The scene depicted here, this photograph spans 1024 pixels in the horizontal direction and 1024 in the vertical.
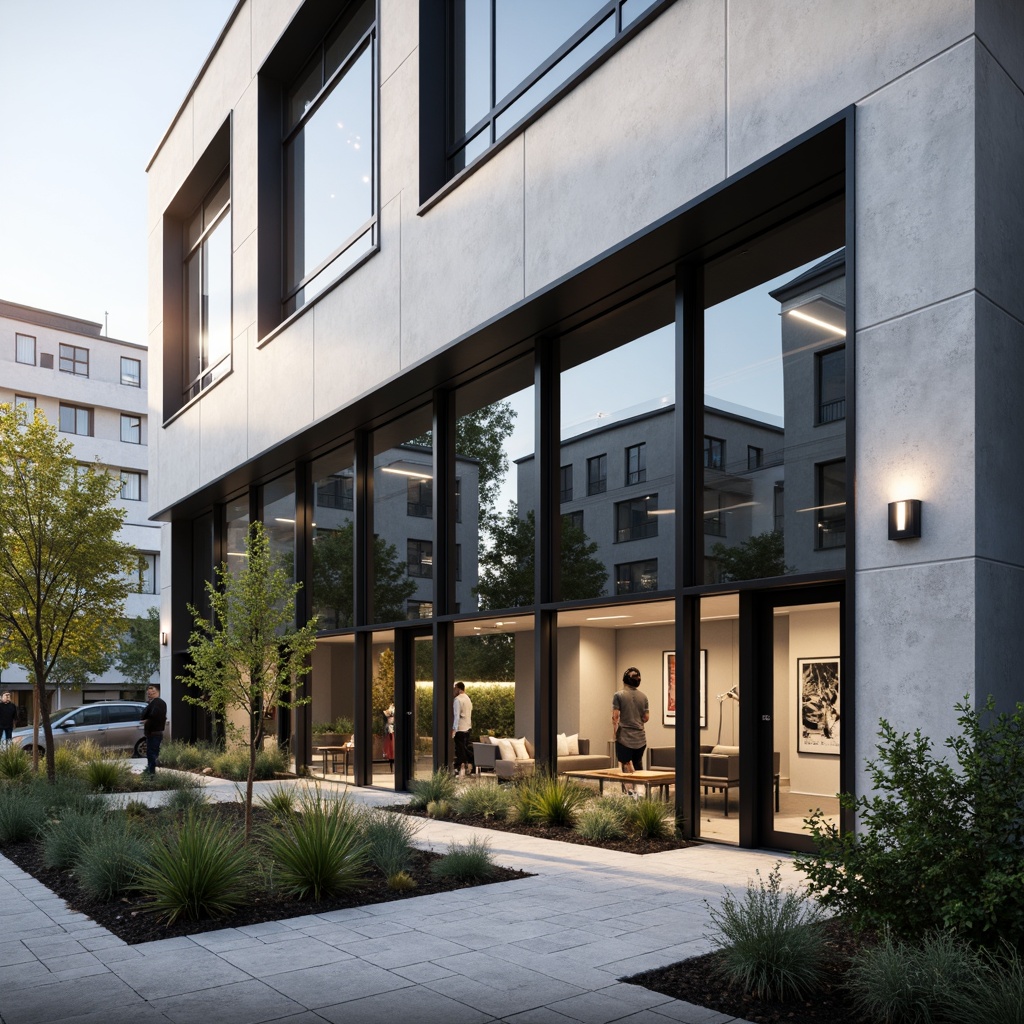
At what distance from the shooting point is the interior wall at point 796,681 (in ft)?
32.7

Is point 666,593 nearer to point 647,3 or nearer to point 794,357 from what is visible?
point 794,357

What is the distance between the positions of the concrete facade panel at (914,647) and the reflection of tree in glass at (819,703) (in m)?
2.04

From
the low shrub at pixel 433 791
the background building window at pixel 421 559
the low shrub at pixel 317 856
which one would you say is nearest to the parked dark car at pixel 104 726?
the background building window at pixel 421 559

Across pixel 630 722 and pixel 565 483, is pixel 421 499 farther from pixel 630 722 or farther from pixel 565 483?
pixel 630 722

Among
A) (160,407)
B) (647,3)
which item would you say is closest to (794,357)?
(647,3)

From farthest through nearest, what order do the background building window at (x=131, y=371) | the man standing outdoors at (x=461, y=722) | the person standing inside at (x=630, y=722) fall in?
the background building window at (x=131, y=371) → the man standing outdoors at (x=461, y=722) → the person standing inside at (x=630, y=722)

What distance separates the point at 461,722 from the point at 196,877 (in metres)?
8.33

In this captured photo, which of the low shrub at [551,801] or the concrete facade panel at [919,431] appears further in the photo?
the low shrub at [551,801]

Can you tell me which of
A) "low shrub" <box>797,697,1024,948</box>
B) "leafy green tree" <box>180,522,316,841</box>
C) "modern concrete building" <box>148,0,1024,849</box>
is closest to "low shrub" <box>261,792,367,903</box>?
"leafy green tree" <box>180,522,316,841</box>

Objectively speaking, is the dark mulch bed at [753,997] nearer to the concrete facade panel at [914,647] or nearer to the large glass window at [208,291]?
the concrete facade panel at [914,647]

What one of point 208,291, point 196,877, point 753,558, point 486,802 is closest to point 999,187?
point 753,558

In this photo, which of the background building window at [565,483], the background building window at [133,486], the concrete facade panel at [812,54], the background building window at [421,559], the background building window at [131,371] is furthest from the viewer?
the background building window at [131,371]

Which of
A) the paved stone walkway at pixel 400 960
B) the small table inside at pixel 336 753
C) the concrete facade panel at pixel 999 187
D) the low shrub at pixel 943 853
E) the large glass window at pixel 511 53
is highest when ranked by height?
the large glass window at pixel 511 53

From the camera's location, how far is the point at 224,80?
862 inches
